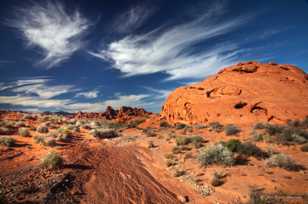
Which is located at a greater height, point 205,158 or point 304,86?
point 304,86

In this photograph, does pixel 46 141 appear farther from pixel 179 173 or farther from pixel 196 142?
pixel 196 142

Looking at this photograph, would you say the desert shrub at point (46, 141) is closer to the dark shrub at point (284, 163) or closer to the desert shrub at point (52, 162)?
the desert shrub at point (52, 162)

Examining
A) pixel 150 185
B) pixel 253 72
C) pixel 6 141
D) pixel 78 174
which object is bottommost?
pixel 150 185

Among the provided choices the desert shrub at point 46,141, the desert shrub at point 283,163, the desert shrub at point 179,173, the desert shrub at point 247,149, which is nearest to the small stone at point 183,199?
the desert shrub at point 179,173

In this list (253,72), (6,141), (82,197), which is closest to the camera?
(82,197)

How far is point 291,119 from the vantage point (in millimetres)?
18562

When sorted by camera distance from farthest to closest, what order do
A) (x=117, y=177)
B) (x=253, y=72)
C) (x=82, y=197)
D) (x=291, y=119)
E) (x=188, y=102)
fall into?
(x=188, y=102), (x=253, y=72), (x=291, y=119), (x=117, y=177), (x=82, y=197)

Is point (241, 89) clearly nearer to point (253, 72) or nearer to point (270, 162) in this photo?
point (253, 72)

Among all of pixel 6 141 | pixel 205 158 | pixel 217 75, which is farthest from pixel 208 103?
pixel 6 141

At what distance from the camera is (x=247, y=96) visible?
2298cm

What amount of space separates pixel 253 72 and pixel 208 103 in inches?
334

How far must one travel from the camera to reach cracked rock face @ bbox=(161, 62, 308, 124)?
20.2 metres

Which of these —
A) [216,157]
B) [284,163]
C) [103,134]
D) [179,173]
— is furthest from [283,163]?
[103,134]

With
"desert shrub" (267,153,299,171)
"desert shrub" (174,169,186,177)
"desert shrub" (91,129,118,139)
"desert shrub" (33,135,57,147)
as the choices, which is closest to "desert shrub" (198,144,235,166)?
"desert shrub" (174,169,186,177)
